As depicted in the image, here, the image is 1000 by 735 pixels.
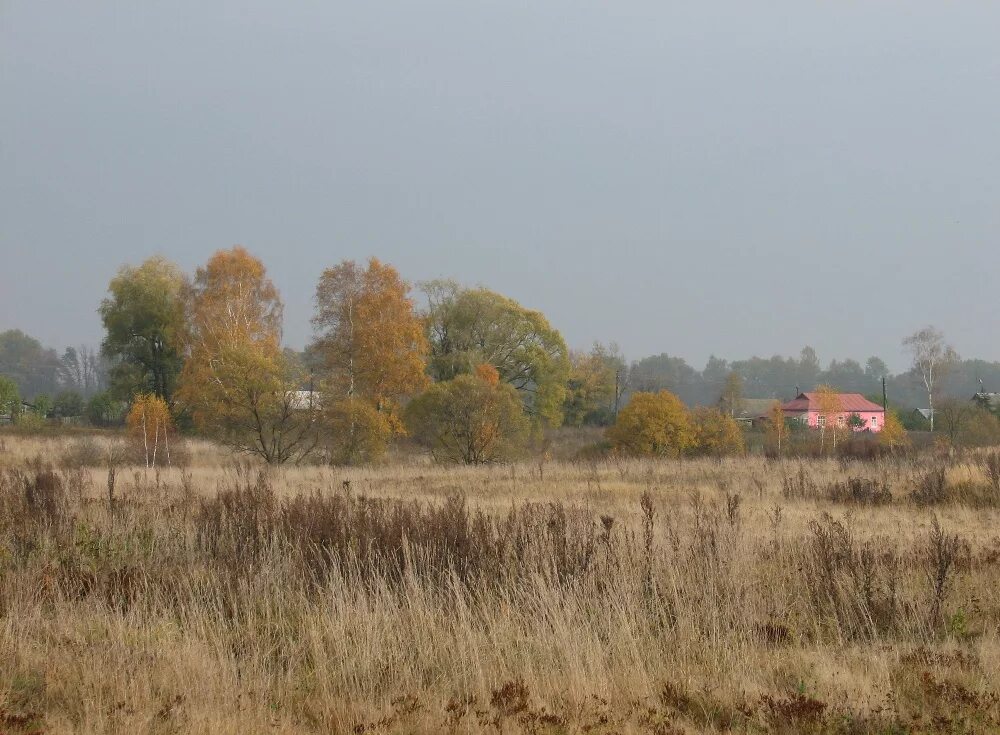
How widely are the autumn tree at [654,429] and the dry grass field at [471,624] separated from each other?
102 ft

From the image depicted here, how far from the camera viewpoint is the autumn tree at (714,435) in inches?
1821

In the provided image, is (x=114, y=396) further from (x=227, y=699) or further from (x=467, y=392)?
(x=227, y=699)

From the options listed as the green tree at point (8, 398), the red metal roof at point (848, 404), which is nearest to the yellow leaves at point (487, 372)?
the green tree at point (8, 398)

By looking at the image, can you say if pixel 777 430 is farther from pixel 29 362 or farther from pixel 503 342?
pixel 29 362

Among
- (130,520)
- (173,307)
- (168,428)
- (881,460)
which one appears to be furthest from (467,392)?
(130,520)

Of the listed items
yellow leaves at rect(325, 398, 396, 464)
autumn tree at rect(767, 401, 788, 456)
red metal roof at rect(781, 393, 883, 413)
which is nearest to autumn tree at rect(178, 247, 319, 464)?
yellow leaves at rect(325, 398, 396, 464)

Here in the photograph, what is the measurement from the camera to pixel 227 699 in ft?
18.9

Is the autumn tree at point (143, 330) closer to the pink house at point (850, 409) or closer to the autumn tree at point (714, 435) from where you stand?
the autumn tree at point (714, 435)

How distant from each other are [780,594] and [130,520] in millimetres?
8152

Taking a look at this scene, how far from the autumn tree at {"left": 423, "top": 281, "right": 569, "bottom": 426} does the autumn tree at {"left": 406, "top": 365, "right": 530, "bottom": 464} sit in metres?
13.7

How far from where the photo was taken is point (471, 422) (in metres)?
38.2

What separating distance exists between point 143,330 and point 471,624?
164 ft

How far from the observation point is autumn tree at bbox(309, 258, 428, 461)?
136 feet

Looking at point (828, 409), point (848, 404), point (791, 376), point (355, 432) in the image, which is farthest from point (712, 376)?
point (355, 432)
